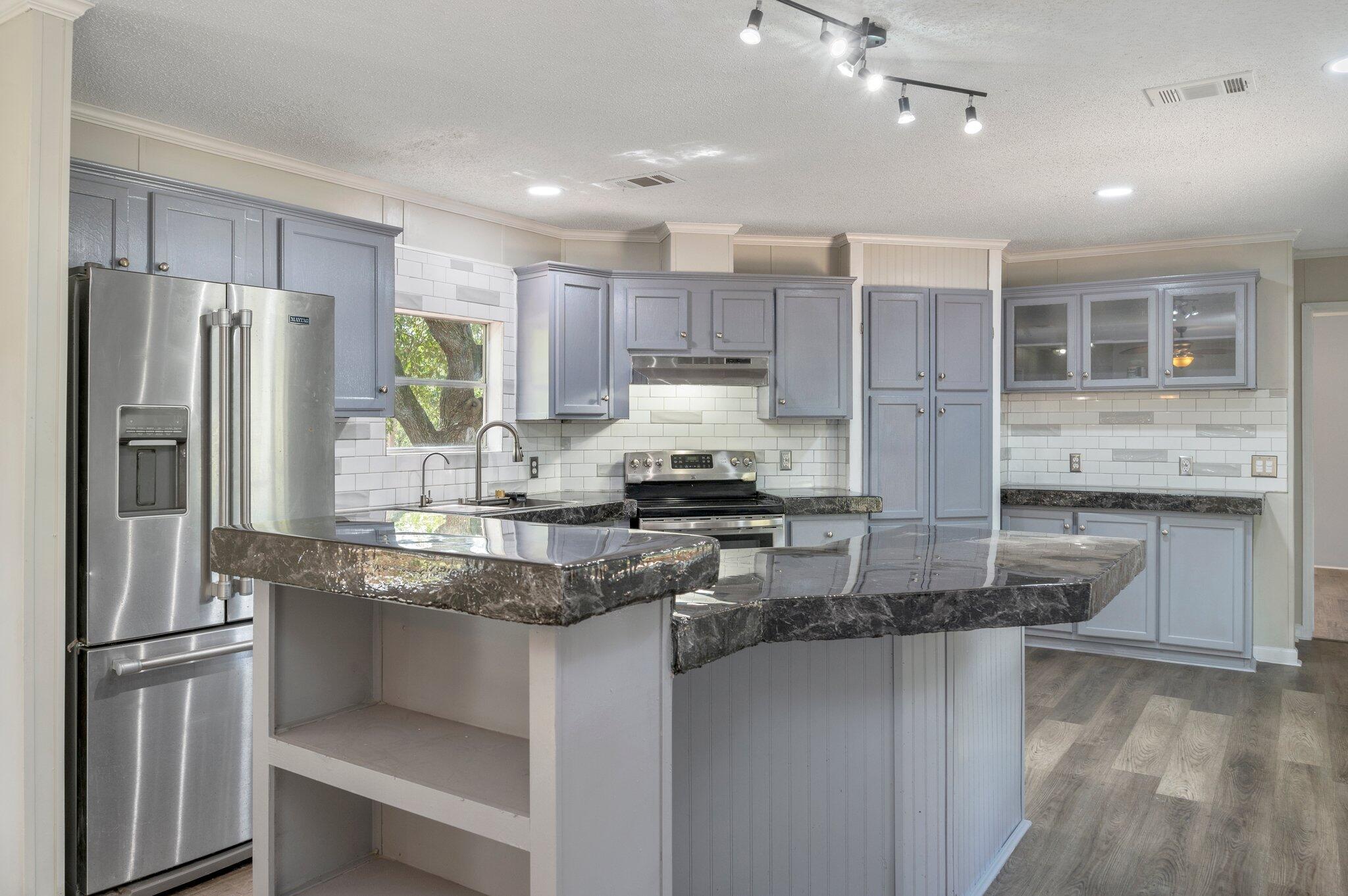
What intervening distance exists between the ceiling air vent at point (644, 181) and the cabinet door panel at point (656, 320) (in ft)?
2.51

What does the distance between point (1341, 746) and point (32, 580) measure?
475 cm

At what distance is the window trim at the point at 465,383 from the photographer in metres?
4.45

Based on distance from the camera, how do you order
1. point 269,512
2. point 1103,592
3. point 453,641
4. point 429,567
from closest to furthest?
point 429,567 < point 453,641 < point 1103,592 < point 269,512

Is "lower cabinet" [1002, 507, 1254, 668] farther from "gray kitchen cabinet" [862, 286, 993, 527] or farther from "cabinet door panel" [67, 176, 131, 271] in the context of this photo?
"cabinet door panel" [67, 176, 131, 271]

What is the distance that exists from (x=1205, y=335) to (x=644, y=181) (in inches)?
136

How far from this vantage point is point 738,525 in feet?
15.5

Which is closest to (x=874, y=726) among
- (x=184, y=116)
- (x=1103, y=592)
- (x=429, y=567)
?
(x=1103, y=592)

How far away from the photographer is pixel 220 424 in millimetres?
2791

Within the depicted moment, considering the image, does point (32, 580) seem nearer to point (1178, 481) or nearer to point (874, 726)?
point (874, 726)

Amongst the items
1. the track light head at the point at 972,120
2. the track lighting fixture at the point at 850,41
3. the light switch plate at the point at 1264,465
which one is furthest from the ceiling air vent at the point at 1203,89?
the light switch plate at the point at 1264,465

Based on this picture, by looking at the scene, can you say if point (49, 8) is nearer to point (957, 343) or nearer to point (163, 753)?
point (163, 753)

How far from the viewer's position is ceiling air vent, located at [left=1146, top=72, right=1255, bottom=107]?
9.68 ft

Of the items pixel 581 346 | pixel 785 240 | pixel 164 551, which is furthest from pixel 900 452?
pixel 164 551

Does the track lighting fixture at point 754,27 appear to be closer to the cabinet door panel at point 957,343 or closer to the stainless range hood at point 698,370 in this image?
the stainless range hood at point 698,370
